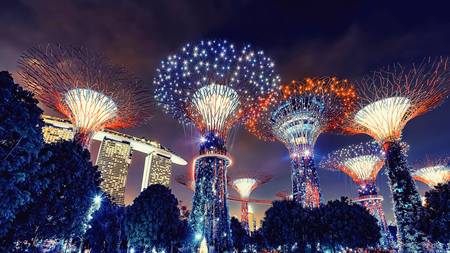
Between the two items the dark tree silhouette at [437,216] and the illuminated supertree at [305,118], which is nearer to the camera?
the dark tree silhouette at [437,216]

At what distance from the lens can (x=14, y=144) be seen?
42.8 feet

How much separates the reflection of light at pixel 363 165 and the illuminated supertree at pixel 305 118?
16.6 meters

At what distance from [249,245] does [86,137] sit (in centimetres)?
4338

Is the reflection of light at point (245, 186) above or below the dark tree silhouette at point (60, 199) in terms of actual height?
above

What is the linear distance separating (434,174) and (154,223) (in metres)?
66.4

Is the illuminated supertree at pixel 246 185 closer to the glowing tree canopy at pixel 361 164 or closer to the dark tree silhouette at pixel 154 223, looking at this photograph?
the glowing tree canopy at pixel 361 164

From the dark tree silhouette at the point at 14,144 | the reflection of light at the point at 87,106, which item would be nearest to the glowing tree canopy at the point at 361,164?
the reflection of light at the point at 87,106

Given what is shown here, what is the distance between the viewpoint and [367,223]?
1443 inches

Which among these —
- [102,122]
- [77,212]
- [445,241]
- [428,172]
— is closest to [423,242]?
[445,241]

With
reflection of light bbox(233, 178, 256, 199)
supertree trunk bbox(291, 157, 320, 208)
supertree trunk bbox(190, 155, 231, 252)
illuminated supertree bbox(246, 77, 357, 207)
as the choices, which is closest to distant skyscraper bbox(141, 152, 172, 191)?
reflection of light bbox(233, 178, 256, 199)

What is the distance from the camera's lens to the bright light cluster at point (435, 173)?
64.4m

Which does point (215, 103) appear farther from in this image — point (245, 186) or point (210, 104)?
point (245, 186)

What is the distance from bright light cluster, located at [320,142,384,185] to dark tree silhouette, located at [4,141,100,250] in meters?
53.2

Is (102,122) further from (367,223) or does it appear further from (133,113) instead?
(367,223)
